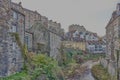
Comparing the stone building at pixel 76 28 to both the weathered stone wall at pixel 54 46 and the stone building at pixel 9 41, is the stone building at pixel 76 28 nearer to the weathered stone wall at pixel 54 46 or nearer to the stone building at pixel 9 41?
the weathered stone wall at pixel 54 46

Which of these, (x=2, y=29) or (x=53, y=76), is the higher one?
(x=2, y=29)

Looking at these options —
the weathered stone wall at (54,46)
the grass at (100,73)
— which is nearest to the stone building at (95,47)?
the weathered stone wall at (54,46)

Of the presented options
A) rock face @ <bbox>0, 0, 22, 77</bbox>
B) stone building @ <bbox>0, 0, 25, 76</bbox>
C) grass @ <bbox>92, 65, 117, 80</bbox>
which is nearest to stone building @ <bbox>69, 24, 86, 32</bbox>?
grass @ <bbox>92, 65, 117, 80</bbox>

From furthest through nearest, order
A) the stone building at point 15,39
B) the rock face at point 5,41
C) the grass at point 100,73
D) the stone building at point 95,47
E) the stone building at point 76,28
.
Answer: the stone building at point 76,28, the stone building at point 95,47, the grass at point 100,73, the stone building at point 15,39, the rock face at point 5,41

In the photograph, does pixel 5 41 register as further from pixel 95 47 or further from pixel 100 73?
pixel 95 47

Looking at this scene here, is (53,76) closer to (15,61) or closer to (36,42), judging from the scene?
(15,61)

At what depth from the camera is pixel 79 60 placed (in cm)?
6919

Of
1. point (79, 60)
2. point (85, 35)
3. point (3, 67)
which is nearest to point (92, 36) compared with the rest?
point (85, 35)

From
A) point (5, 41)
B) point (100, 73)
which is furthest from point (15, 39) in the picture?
point (100, 73)

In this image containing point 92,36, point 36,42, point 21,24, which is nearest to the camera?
point 21,24

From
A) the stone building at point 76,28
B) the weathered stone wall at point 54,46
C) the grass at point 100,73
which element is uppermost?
the stone building at point 76,28

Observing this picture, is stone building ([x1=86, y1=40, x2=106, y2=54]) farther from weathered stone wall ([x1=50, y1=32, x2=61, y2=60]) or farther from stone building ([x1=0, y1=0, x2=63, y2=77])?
stone building ([x1=0, y1=0, x2=63, y2=77])

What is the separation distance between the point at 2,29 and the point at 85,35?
7642 centimetres

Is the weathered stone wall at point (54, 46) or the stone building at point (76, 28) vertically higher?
the stone building at point (76, 28)
